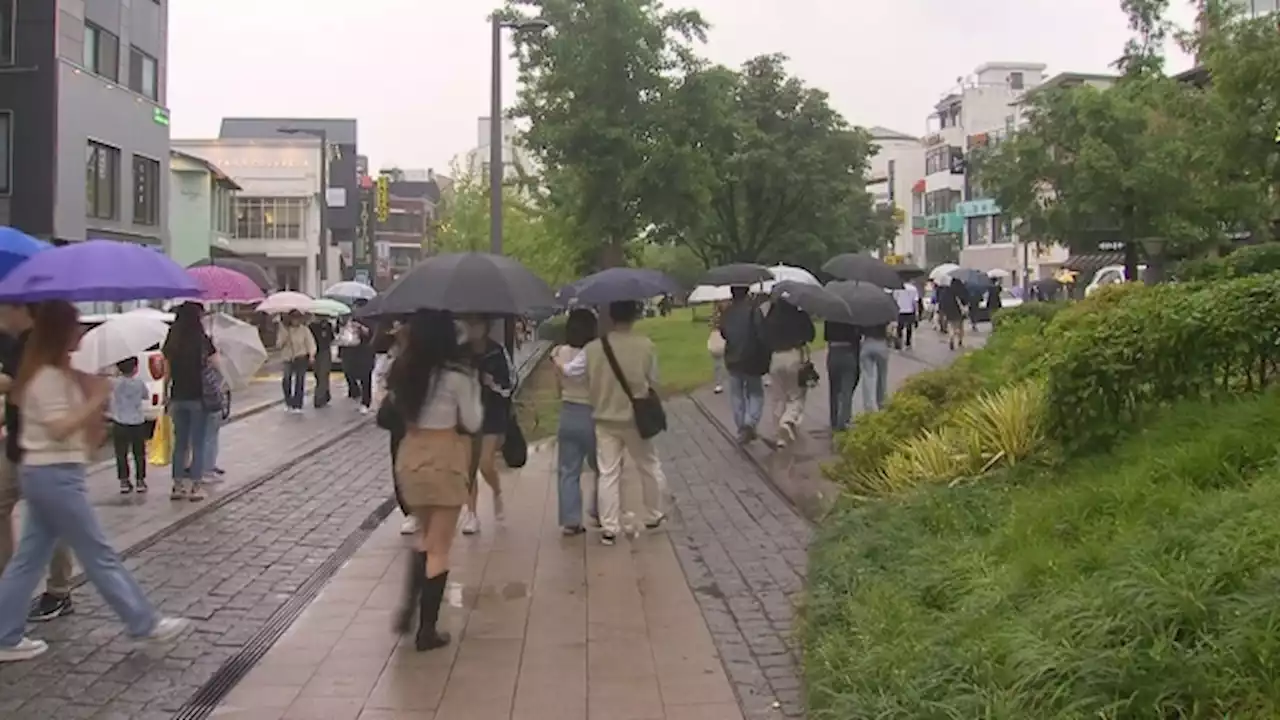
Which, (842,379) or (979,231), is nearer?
(842,379)

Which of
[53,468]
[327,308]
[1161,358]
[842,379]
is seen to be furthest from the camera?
[327,308]

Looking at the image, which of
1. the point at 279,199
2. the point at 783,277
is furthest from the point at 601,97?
the point at 279,199

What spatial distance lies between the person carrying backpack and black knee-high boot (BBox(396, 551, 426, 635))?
24.5 ft

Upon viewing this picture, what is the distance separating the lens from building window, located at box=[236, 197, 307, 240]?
69.1m

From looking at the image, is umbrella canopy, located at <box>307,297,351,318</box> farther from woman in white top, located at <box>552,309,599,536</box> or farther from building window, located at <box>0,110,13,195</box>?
building window, located at <box>0,110,13,195</box>

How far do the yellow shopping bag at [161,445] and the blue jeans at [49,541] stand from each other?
23.1ft

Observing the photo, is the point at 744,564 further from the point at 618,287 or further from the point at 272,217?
the point at 272,217

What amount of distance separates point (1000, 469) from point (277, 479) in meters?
7.27

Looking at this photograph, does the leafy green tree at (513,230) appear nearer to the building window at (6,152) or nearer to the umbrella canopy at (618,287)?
the building window at (6,152)

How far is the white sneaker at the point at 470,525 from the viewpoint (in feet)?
32.2

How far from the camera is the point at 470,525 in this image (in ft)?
32.3

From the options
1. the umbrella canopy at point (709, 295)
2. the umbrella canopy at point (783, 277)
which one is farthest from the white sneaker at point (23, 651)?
the umbrella canopy at point (709, 295)

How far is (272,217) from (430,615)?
65855 mm

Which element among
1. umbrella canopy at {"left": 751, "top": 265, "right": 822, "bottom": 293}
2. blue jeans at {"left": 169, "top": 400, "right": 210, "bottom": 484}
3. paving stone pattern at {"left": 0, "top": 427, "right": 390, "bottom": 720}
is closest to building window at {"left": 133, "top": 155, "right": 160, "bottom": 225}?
umbrella canopy at {"left": 751, "top": 265, "right": 822, "bottom": 293}
